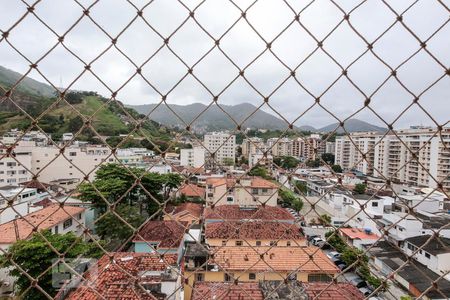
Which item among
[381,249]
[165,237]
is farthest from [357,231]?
[165,237]

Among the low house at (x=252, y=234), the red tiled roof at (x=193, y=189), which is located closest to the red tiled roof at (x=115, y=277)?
the red tiled roof at (x=193, y=189)

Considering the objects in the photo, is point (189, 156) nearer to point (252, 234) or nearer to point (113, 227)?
point (113, 227)

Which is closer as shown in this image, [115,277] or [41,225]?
[115,277]

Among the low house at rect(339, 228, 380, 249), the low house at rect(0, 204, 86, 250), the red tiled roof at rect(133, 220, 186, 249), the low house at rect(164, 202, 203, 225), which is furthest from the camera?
the low house at rect(164, 202, 203, 225)

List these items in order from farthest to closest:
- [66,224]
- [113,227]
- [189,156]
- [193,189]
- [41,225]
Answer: [189,156], [66,224], [113,227], [41,225], [193,189]

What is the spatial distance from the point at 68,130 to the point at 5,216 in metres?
18.6

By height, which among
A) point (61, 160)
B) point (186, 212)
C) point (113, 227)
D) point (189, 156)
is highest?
point (61, 160)

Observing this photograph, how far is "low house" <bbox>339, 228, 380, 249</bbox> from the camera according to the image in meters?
10.6

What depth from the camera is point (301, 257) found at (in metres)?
7.41

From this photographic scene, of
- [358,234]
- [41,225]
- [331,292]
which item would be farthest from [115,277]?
[358,234]

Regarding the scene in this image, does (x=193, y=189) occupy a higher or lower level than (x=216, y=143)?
higher

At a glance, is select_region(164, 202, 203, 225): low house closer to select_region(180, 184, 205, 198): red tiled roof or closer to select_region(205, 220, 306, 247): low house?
select_region(180, 184, 205, 198): red tiled roof

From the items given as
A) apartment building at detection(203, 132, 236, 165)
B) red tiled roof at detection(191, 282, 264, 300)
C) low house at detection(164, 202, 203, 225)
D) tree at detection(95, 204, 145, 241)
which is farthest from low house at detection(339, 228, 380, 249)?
red tiled roof at detection(191, 282, 264, 300)

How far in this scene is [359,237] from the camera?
1095 centimetres
